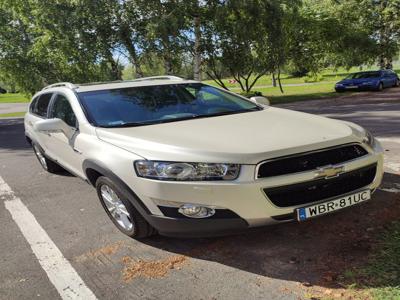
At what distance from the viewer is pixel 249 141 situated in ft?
11.1

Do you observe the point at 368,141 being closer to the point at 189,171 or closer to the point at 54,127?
the point at 189,171

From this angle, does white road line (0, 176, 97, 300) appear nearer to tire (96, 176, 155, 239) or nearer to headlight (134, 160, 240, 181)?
tire (96, 176, 155, 239)

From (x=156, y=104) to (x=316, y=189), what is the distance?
2151 millimetres

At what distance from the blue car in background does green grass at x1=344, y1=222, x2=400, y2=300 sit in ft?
75.1

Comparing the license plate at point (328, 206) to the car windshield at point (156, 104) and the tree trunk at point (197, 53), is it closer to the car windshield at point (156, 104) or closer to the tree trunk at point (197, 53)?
the car windshield at point (156, 104)

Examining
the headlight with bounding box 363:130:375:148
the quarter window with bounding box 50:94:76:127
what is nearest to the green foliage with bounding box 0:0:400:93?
the quarter window with bounding box 50:94:76:127

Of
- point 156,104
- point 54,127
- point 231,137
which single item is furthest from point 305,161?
point 54,127

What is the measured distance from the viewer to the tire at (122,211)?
12.0 feet

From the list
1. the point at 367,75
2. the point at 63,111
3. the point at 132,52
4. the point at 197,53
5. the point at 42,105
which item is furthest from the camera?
the point at 367,75

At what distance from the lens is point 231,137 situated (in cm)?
351

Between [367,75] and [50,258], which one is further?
[367,75]

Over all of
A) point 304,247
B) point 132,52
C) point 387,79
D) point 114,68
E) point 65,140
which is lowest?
point 387,79

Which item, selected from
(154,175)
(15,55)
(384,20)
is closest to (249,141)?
(154,175)

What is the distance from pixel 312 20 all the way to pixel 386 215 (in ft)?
81.3
